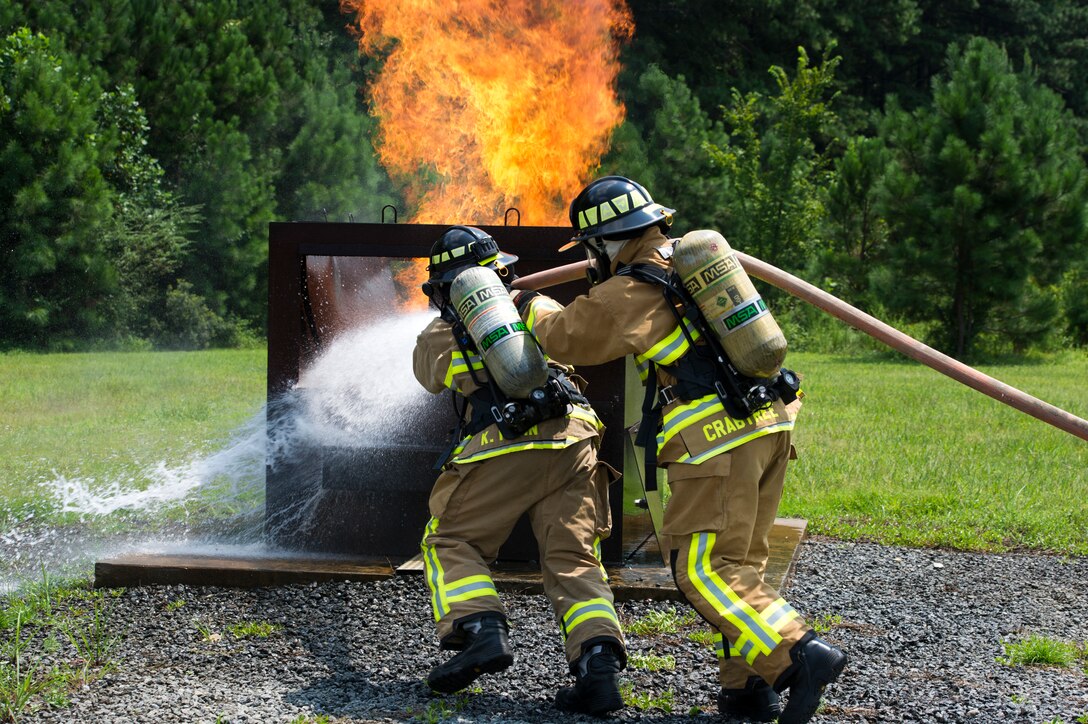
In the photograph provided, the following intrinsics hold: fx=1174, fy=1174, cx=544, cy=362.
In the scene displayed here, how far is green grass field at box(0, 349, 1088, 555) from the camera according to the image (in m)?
7.33

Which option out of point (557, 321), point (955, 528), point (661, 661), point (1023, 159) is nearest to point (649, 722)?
point (661, 661)

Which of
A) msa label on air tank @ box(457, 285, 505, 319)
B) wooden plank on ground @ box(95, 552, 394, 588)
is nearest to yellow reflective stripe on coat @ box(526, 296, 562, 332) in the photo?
msa label on air tank @ box(457, 285, 505, 319)

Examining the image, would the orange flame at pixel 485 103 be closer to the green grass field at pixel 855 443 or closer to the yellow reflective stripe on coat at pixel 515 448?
the green grass field at pixel 855 443

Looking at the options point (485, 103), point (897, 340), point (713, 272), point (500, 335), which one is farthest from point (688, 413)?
point (485, 103)

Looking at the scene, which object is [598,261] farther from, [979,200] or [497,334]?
[979,200]

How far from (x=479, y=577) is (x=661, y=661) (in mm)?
855

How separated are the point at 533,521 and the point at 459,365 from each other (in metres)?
A: 0.68

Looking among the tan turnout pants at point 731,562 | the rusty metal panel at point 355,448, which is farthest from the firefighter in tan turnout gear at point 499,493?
the rusty metal panel at point 355,448

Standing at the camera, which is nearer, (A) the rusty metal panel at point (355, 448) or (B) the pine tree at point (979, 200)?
(A) the rusty metal panel at point (355, 448)

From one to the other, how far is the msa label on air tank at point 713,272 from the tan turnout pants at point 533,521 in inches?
34.4

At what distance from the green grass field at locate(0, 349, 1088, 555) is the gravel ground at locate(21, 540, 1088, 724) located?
1.16 m

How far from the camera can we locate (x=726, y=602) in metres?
3.93

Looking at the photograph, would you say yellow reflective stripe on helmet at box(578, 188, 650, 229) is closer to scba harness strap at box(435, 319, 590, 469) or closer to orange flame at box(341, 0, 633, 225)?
scba harness strap at box(435, 319, 590, 469)

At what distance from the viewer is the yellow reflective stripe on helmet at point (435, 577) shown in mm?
4254
